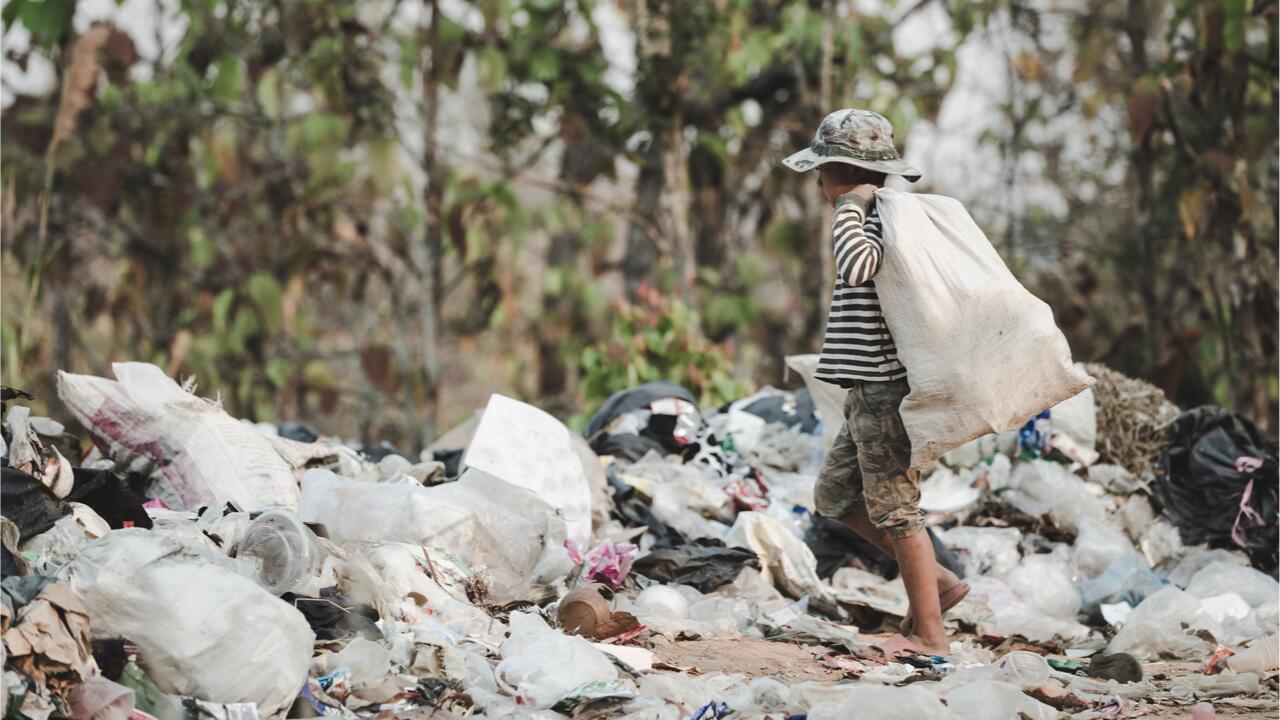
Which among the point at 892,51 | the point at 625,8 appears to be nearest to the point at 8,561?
the point at 892,51

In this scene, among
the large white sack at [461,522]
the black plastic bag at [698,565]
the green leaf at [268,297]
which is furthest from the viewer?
the green leaf at [268,297]

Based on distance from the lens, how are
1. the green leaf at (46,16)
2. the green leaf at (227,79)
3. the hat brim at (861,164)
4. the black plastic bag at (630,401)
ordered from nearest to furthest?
1. the hat brim at (861,164)
2. the black plastic bag at (630,401)
3. the green leaf at (46,16)
4. the green leaf at (227,79)

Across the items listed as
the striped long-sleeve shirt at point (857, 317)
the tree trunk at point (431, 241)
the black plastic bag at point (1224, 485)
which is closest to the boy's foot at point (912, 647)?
the striped long-sleeve shirt at point (857, 317)

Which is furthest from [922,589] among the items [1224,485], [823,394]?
[1224,485]

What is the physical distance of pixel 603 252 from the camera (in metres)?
12.2

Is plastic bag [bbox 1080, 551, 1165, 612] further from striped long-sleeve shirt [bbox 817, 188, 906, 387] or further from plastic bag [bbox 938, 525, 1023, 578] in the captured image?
striped long-sleeve shirt [bbox 817, 188, 906, 387]

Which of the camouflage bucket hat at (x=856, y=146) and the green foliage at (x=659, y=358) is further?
the green foliage at (x=659, y=358)

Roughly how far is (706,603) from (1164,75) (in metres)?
4.99

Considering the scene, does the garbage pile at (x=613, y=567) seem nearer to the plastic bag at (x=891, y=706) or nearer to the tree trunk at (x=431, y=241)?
the plastic bag at (x=891, y=706)

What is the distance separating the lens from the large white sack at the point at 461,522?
11.7ft

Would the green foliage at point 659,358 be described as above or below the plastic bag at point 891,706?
above

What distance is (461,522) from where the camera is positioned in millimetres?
3600

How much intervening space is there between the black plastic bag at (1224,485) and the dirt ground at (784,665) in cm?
113

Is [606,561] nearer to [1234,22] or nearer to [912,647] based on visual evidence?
[912,647]
